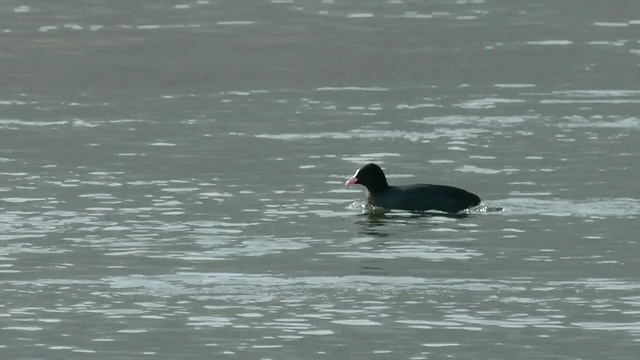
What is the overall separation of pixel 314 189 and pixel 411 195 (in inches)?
55.0

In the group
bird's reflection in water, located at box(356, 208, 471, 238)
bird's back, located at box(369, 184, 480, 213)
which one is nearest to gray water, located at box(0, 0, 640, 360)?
bird's reflection in water, located at box(356, 208, 471, 238)

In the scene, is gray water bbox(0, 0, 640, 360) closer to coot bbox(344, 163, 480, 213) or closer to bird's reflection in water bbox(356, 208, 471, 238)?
bird's reflection in water bbox(356, 208, 471, 238)

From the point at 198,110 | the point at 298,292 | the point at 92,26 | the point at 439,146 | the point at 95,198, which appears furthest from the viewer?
the point at 92,26

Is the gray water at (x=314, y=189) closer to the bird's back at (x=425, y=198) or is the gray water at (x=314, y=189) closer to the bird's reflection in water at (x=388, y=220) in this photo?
the bird's reflection in water at (x=388, y=220)

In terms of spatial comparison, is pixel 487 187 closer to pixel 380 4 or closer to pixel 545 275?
pixel 545 275

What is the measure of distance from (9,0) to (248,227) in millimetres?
29121

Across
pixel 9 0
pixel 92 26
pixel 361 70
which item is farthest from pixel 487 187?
pixel 9 0

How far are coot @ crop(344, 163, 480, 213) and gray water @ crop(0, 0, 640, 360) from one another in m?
0.23

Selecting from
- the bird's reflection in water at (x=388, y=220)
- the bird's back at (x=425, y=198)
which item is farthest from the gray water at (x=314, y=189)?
the bird's back at (x=425, y=198)

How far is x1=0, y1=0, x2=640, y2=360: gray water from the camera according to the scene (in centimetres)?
1494

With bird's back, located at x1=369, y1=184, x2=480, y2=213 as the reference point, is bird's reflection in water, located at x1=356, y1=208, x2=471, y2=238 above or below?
below

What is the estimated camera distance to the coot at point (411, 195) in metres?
20.5

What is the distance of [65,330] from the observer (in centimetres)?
1492

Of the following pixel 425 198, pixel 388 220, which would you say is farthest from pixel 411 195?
pixel 388 220
